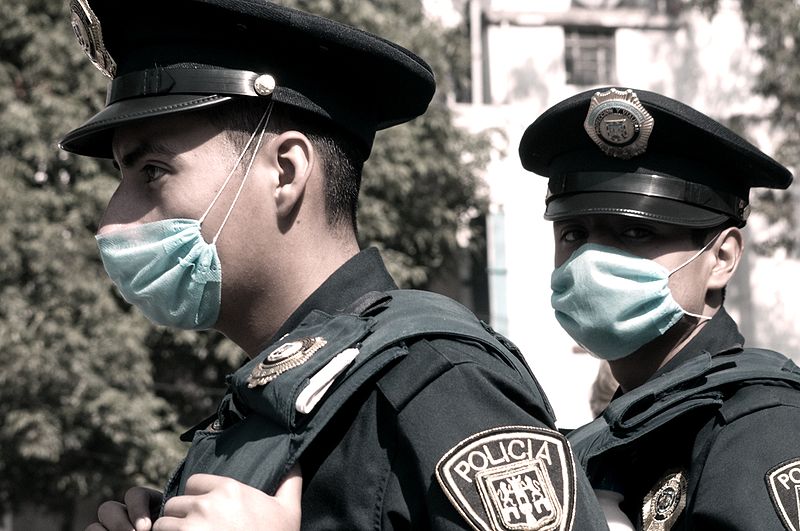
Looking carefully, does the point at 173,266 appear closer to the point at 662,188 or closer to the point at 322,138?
the point at 322,138

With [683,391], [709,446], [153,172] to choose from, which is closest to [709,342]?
[683,391]

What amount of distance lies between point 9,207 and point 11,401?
1838mm

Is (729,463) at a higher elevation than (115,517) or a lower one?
lower

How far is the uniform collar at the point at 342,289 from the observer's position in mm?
2312

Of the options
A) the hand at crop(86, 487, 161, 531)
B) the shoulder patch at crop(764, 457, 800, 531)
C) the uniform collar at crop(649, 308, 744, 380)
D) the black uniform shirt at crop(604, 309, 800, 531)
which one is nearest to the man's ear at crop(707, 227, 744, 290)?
the uniform collar at crop(649, 308, 744, 380)

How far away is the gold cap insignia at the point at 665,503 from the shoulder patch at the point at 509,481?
0.94 metres

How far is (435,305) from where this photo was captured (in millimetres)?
2189

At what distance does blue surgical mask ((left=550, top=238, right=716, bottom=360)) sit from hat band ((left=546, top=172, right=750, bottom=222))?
0.34 ft

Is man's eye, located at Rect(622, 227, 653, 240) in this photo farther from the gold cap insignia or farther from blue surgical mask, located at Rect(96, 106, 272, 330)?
blue surgical mask, located at Rect(96, 106, 272, 330)

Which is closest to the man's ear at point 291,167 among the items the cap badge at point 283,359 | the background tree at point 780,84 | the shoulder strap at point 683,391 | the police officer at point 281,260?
the police officer at point 281,260

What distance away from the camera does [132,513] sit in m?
2.29

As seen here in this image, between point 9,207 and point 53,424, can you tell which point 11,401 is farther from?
point 9,207

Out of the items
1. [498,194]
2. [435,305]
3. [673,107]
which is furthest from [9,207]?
[435,305]

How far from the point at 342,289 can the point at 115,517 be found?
54 cm
